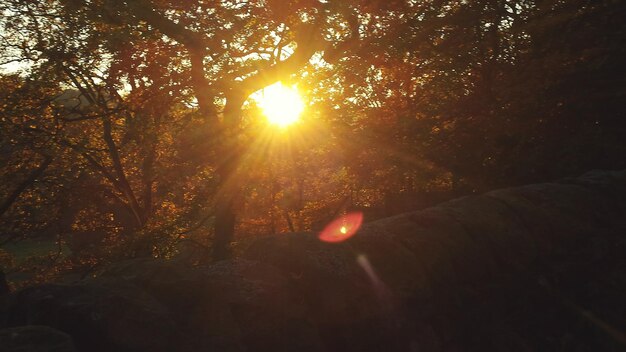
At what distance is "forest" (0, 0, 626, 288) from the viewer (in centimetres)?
1031

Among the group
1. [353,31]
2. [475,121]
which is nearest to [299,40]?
[353,31]

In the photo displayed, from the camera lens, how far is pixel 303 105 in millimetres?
17625

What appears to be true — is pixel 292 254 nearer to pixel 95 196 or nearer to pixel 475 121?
pixel 475 121

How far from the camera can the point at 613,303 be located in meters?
5.78

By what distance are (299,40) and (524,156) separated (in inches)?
328

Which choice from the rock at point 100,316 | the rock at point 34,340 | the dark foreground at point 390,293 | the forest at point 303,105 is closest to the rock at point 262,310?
the dark foreground at point 390,293

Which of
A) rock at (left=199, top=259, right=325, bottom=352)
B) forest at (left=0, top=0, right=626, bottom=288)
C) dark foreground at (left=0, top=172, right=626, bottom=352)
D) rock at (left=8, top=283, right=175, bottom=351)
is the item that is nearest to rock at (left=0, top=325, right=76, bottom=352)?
dark foreground at (left=0, top=172, right=626, bottom=352)

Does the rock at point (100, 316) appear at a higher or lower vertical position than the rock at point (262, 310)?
higher

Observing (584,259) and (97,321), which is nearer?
(97,321)

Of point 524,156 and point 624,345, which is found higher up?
point 524,156

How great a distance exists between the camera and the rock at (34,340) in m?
2.61

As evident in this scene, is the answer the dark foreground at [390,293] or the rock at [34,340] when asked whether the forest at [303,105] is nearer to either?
the dark foreground at [390,293]

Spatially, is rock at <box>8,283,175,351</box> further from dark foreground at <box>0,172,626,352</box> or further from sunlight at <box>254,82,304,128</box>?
sunlight at <box>254,82,304,128</box>

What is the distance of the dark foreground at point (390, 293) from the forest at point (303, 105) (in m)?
4.11
